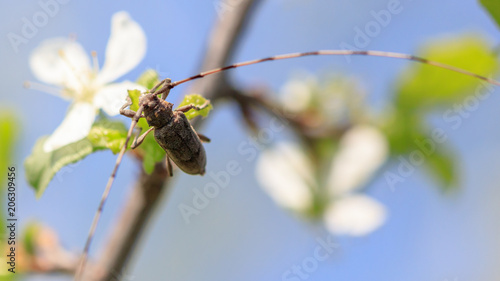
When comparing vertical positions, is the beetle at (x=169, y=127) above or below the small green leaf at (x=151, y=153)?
above

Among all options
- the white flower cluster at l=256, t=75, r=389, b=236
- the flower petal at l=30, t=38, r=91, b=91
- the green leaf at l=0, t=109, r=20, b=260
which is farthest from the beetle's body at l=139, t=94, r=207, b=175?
the white flower cluster at l=256, t=75, r=389, b=236

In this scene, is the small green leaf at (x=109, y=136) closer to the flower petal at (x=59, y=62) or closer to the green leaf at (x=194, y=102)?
the green leaf at (x=194, y=102)

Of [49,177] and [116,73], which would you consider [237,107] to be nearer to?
→ [116,73]

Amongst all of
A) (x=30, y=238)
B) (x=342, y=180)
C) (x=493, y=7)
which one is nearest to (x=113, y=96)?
(x=30, y=238)

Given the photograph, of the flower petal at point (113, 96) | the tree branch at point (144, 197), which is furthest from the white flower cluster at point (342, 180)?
the flower petal at point (113, 96)

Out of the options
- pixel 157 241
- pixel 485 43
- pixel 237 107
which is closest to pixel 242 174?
pixel 157 241

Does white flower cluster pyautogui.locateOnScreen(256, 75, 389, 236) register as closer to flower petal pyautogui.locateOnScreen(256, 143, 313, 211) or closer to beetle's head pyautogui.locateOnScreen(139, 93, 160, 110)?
flower petal pyautogui.locateOnScreen(256, 143, 313, 211)
